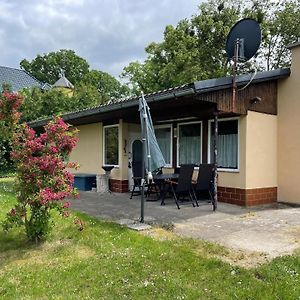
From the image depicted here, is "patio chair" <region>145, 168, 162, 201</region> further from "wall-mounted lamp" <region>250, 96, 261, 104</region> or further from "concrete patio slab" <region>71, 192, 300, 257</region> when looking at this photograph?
"wall-mounted lamp" <region>250, 96, 261, 104</region>

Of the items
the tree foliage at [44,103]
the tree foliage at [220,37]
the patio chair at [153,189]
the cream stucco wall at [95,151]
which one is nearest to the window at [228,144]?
the patio chair at [153,189]

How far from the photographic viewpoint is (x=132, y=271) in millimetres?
3877

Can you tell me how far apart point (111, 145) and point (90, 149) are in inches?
57.0

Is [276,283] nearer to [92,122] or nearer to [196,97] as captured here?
[196,97]

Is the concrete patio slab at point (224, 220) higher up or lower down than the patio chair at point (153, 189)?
lower down

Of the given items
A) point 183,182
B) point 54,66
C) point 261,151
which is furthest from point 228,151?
point 54,66

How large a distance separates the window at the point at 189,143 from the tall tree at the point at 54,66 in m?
45.7

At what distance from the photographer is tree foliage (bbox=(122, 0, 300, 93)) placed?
62.7 feet

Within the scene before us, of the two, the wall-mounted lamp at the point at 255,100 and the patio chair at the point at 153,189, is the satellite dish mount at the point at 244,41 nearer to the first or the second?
the wall-mounted lamp at the point at 255,100

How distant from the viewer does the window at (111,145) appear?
11.1m

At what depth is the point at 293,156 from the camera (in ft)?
29.0

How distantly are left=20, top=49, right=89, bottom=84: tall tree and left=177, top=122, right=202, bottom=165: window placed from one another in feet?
150

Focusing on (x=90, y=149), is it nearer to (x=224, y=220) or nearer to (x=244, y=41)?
(x=244, y=41)

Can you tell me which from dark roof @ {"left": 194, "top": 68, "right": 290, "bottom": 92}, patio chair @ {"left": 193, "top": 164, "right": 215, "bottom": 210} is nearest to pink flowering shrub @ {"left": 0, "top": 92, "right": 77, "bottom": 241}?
dark roof @ {"left": 194, "top": 68, "right": 290, "bottom": 92}
